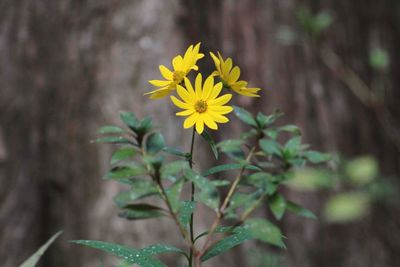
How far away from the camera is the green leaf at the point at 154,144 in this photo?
29.8 inches

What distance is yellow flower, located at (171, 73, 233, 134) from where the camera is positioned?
2.33 ft

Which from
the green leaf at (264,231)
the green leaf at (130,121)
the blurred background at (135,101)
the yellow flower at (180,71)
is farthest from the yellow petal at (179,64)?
the blurred background at (135,101)

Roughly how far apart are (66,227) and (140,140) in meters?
1.62

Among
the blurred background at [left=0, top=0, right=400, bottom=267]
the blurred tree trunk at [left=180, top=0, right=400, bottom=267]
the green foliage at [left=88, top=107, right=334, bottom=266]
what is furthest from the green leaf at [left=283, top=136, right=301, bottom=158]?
the blurred tree trunk at [left=180, top=0, right=400, bottom=267]

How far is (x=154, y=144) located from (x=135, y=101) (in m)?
1.44

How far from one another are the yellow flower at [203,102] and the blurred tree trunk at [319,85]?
4.89 feet

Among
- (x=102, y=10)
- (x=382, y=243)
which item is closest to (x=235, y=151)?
(x=102, y=10)

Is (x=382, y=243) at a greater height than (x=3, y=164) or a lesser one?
lesser

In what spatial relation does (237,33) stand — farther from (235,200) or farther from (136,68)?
(235,200)

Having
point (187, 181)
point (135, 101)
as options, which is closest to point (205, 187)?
point (187, 181)

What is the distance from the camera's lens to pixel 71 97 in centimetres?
231

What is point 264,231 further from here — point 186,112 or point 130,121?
point 130,121

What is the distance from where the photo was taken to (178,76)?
0.73m

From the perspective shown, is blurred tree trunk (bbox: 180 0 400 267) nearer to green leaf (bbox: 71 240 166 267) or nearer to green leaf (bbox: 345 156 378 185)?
green leaf (bbox: 345 156 378 185)
